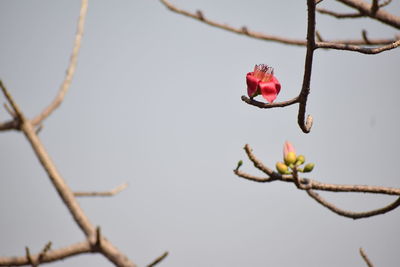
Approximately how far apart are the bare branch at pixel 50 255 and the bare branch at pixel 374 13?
1.41 m

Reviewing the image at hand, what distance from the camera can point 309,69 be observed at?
1.39 m

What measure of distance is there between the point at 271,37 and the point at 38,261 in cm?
208

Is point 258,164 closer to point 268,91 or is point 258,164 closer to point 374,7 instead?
point 268,91

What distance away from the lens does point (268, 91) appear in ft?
6.33

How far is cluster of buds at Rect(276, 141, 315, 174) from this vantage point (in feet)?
6.36

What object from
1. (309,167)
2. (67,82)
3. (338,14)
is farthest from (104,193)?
(338,14)

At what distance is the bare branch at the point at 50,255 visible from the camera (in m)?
1.17

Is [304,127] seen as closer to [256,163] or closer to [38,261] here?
[256,163]

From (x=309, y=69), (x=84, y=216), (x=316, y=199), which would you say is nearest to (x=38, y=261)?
(x=84, y=216)

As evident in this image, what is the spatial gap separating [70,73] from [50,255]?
0.75 m

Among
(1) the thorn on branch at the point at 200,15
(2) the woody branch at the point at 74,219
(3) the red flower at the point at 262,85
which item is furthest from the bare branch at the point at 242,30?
(2) the woody branch at the point at 74,219

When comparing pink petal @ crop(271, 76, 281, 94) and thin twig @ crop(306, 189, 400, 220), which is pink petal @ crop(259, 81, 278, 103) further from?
thin twig @ crop(306, 189, 400, 220)

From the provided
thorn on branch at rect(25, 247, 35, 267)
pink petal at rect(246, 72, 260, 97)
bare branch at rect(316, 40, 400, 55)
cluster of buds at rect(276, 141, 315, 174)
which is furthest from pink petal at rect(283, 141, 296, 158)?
thorn on branch at rect(25, 247, 35, 267)

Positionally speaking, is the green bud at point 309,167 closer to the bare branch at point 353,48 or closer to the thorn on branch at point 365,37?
the bare branch at point 353,48
